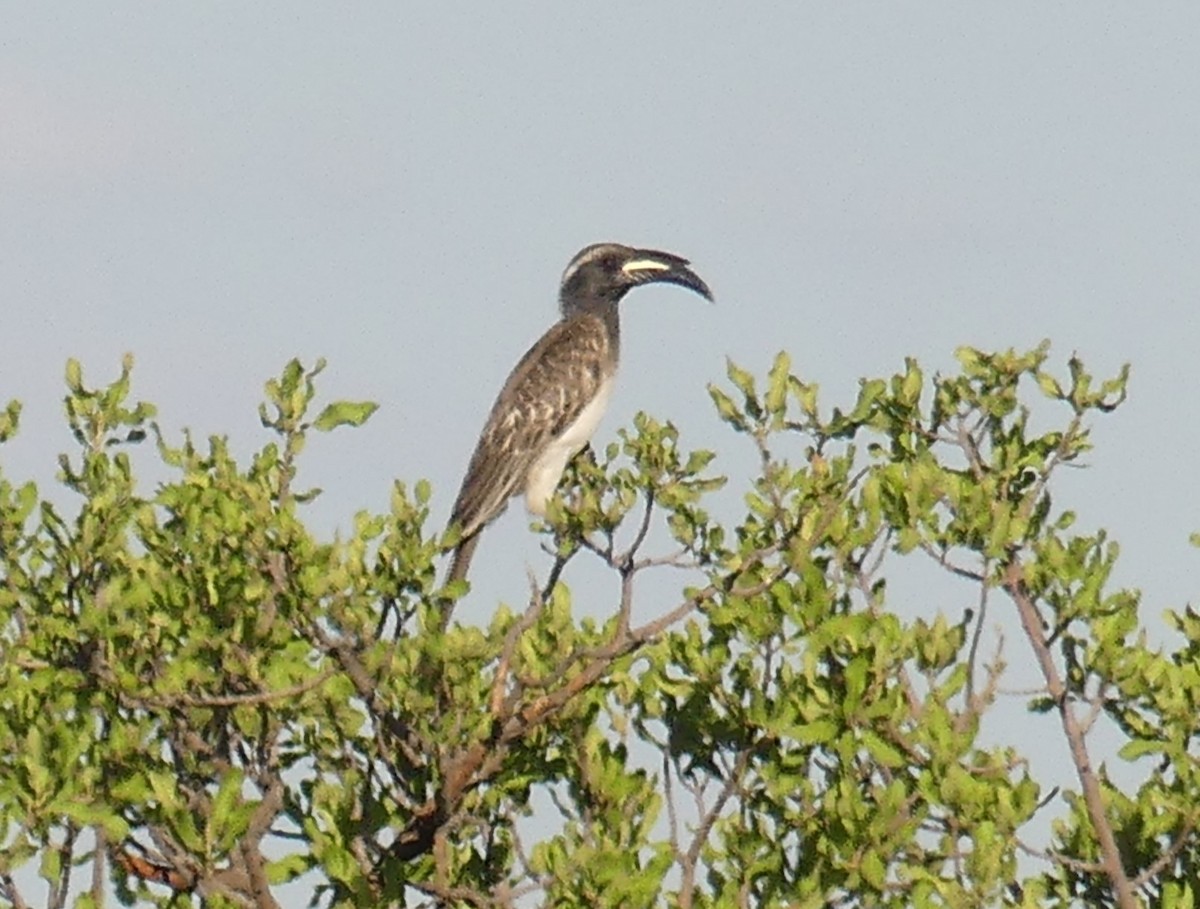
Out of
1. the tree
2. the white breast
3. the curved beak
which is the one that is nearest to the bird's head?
the curved beak

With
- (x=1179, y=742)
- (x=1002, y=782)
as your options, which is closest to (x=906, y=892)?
(x=1002, y=782)

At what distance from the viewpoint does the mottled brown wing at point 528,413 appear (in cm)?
1474

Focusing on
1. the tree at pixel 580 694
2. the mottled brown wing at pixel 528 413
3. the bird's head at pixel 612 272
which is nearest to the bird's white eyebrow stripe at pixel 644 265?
the bird's head at pixel 612 272

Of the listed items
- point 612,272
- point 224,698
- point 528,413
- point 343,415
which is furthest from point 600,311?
point 224,698

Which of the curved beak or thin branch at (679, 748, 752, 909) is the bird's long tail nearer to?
the curved beak

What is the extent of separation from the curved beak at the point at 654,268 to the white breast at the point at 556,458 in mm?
1192

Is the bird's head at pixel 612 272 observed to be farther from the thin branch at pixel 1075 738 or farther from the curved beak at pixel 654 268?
the thin branch at pixel 1075 738

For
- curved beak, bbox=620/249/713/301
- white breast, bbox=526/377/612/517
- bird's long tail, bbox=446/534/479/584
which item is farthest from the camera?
curved beak, bbox=620/249/713/301

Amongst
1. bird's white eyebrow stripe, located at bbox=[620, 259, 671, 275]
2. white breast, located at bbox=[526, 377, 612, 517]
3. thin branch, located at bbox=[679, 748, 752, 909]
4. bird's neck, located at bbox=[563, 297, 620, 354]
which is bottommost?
thin branch, located at bbox=[679, 748, 752, 909]

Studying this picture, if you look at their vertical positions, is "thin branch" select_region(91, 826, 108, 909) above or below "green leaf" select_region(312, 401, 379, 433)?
below

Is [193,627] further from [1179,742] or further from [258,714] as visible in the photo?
[1179,742]

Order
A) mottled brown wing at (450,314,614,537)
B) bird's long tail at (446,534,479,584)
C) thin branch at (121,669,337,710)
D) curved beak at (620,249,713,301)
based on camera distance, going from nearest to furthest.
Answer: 1. thin branch at (121,669,337,710)
2. bird's long tail at (446,534,479,584)
3. mottled brown wing at (450,314,614,537)
4. curved beak at (620,249,713,301)

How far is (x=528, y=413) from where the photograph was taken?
591 inches

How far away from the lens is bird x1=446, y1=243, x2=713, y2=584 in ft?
48.6
